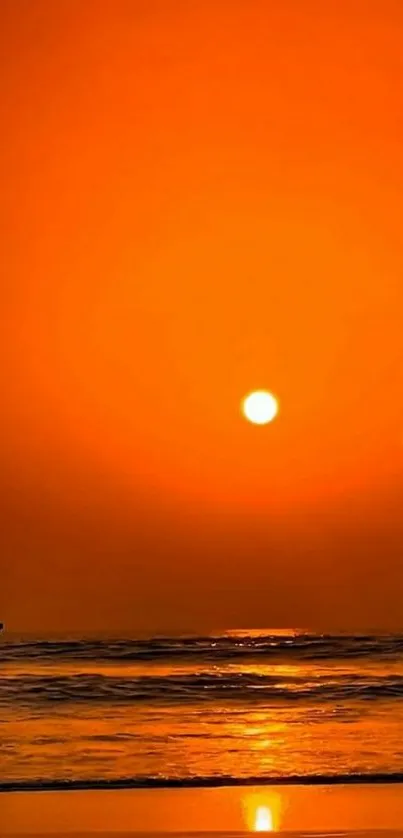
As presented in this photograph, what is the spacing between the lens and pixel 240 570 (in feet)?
58.9

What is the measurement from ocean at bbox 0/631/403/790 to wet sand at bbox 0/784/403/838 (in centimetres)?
33

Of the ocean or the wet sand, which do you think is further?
Result: the ocean

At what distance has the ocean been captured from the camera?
6609mm

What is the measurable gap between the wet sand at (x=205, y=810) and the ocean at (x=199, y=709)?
33cm

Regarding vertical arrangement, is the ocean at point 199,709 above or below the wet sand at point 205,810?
above

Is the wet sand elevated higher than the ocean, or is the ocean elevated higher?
the ocean

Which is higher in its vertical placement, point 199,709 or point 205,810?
point 199,709

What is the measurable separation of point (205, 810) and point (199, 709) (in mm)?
6480

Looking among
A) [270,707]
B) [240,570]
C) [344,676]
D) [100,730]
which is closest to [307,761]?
[100,730]

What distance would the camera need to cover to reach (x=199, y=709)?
11617 mm

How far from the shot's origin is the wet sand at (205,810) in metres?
4.79

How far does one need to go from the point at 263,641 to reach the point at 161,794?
46.9ft

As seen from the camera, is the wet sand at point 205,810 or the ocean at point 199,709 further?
the ocean at point 199,709

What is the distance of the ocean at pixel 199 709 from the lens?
6609mm
